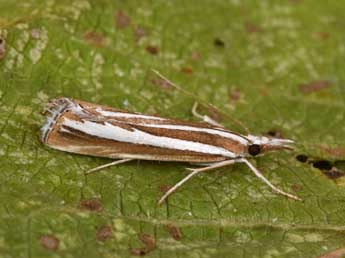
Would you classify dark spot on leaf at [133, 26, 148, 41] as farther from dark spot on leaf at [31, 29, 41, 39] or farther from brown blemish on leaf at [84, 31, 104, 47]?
dark spot on leaf at [31, 29, 41, 39]

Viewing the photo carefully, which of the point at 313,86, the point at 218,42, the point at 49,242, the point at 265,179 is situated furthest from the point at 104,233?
the point at 313,86

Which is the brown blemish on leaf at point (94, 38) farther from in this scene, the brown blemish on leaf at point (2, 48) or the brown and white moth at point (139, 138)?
the brown and white moth at point (139, 138)

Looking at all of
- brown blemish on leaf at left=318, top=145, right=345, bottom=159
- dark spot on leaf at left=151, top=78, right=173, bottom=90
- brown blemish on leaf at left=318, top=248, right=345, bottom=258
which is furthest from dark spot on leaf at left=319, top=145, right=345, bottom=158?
dark spot on leaf at left=151, top=78, right=173, bottom=90

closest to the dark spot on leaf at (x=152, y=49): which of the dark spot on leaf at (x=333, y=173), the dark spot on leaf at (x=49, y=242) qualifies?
→ the dark spot on leaf at (x=333, y=173)

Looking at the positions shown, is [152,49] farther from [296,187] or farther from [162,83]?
[296,187]

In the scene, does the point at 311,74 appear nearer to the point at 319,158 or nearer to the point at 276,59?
the point at 276,59

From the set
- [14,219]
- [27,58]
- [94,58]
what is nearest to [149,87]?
[94,58]
